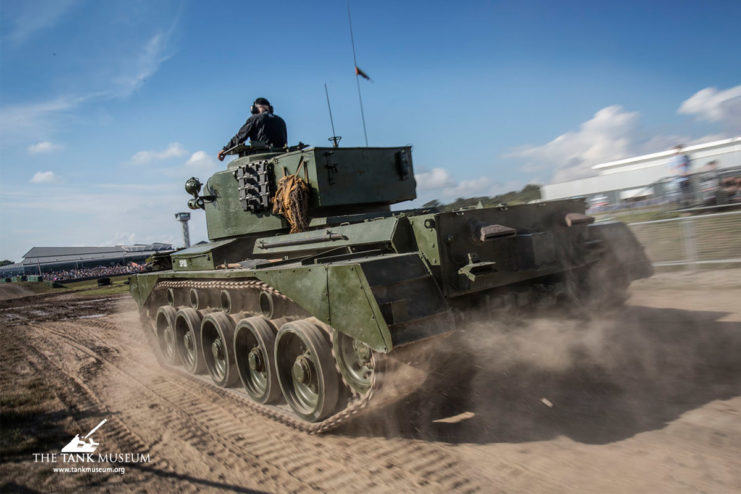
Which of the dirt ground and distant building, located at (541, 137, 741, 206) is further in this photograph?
distant building, located at (541, 137, 741, 206)

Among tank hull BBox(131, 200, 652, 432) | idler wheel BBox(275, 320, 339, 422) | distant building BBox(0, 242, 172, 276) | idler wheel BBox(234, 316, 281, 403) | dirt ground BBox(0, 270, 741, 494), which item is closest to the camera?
dirt ground BBox(0, 270, 741, 494)

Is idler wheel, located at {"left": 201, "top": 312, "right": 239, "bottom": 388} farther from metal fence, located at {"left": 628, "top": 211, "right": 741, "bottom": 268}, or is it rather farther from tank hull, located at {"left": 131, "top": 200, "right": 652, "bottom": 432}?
metal fence, located at {"left": 628, "top": 211, "right": 741, "bottom": 268}

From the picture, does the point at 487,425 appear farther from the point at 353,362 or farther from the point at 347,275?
the point at 347,275

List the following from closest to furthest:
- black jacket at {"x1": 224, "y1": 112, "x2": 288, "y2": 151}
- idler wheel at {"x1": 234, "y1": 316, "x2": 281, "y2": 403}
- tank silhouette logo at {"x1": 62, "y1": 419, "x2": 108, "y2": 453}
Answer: tank silhouette logo at {"x1": 62, "y1": 419, "x2": 108, "y2": 453} < idler wheel at {"x1": 234, "y1": 316, "x2": 281, "y2": 403} < black jacket at {"x1": 224, "y1": 112, "x2": 288, "y2": 151}

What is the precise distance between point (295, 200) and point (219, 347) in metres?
2.27

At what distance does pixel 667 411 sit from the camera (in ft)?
13.9

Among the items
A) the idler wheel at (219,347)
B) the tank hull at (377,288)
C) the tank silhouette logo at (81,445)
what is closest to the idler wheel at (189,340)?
the idler wheel at (219,347)

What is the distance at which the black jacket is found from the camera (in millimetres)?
7727

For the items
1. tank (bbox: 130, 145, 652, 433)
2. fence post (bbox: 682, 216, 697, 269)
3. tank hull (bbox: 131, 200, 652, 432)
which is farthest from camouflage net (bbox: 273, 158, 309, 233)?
fence post (bbox: 682, 216, 697, 269)

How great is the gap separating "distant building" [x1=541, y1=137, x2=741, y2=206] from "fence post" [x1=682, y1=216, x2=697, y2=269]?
186 cm

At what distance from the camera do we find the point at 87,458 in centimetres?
455

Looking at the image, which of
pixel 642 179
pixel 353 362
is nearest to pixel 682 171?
pixel 642 179

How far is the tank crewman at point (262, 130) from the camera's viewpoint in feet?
25.4

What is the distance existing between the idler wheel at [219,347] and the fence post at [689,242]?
27.7 ft
